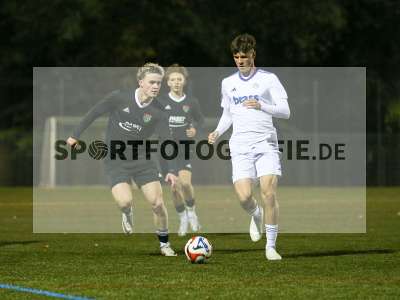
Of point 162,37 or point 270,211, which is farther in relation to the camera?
point 162,37

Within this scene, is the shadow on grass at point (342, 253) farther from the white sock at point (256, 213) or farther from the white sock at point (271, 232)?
the white sock at point (256, 213)

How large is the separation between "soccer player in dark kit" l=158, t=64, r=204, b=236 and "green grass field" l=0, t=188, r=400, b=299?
577mm

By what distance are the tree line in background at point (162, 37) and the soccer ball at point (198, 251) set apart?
103ft

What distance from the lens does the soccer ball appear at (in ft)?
43.1

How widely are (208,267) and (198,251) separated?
406mm

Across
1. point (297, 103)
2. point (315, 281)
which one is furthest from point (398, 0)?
point (315, 281)

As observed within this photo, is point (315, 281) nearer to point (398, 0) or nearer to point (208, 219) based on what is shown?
point (208, 219)

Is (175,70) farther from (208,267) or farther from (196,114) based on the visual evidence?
(208,267)

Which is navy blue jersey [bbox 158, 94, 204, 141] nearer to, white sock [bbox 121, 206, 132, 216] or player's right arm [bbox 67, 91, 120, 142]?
white sock [bbox 121, 206, 132, 216]

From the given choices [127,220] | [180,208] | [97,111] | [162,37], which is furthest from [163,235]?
[162,37]

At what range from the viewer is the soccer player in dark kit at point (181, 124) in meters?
19.2

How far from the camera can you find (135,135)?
1485 cm

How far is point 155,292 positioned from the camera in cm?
1030

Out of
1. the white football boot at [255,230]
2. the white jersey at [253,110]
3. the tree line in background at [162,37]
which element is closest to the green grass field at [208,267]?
the white football boot at [255,230]
